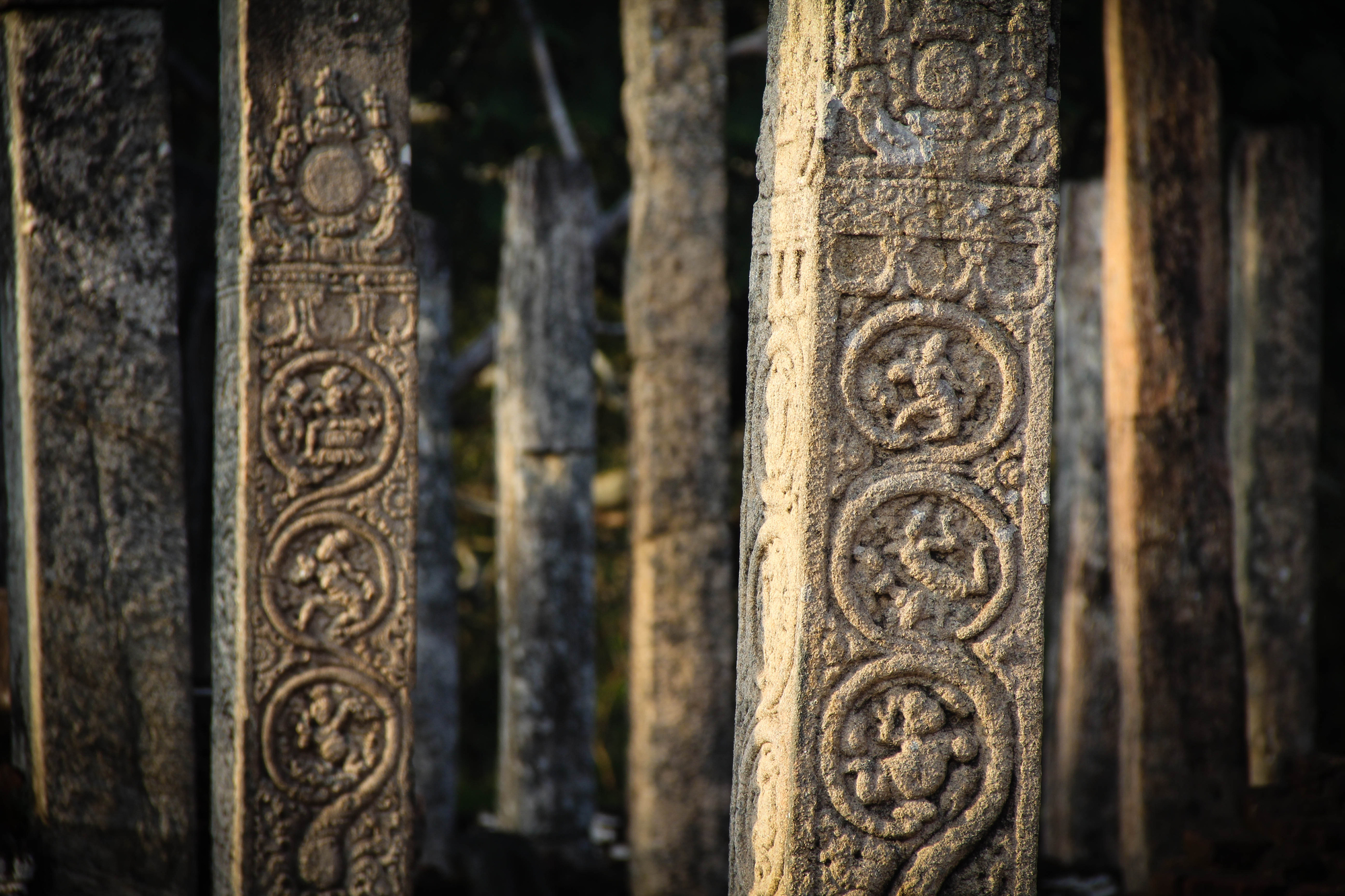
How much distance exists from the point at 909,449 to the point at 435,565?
3871 millimetres

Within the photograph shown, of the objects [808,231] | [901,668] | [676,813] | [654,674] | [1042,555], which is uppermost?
[808,231]

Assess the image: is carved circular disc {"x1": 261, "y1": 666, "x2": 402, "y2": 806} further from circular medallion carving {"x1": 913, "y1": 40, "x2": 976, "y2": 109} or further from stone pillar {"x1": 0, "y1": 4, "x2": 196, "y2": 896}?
circular medallion carving {"x1": 913, "y1": 40, "x2": 976, "y2": 109}

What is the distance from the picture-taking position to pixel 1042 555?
2.56m

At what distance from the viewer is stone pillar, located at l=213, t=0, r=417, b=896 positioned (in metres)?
3.55

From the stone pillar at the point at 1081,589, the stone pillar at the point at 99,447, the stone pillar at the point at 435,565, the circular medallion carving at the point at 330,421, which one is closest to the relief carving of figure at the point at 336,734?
the circular medallion carving at the point at 330,421

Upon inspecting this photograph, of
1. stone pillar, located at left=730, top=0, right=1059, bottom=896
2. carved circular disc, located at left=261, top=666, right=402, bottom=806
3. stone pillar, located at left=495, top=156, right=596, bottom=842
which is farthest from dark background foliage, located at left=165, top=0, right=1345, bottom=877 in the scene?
stone pillar, located at left=730, top=0, right=1059, bottom=896

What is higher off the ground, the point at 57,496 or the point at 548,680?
the point at 57,496

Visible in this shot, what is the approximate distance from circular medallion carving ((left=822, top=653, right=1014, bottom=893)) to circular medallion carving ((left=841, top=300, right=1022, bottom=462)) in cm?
43

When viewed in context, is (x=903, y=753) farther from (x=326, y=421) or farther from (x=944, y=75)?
(x=326, y=421)

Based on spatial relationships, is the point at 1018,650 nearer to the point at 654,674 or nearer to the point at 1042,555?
the point at 1042,555

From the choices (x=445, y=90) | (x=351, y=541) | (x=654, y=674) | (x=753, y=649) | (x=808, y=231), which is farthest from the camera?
(x=445, y=90)

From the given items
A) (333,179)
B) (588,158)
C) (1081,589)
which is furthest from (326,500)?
(588,158)

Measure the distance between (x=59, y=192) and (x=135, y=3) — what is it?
65cm

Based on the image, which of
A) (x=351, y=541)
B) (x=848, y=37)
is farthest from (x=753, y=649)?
(x=351, y=541)
